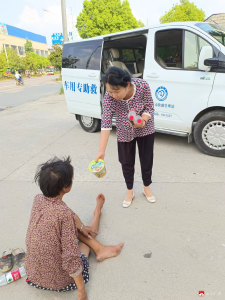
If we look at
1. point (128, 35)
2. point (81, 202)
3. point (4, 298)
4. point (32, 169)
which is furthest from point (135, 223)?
point (128, 35)

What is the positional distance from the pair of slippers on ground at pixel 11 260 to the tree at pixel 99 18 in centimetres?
2223

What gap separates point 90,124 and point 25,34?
83205 millimetres

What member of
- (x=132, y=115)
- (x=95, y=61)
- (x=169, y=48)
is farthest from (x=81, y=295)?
(x=95, y=61)

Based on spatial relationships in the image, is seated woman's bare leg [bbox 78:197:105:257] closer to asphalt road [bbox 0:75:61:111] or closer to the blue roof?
asphalt road [bbox 0:75:61:111]

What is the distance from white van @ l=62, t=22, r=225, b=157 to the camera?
340 cm

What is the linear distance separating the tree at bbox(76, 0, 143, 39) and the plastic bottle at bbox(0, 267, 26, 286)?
73.6 feet

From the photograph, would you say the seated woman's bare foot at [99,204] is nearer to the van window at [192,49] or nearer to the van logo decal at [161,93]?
the van logo decal at [161,93]

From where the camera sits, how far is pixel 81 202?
284 centimetres

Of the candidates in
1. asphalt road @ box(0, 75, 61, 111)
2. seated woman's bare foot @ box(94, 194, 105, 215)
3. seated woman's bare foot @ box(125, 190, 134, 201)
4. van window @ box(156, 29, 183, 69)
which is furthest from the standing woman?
asphalt road @ box(0, 75, 61, 111)

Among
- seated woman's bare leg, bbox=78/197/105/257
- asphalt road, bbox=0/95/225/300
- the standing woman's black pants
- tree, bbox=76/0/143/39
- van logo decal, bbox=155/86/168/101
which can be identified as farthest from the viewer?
tree, bbox=76/0/143/39

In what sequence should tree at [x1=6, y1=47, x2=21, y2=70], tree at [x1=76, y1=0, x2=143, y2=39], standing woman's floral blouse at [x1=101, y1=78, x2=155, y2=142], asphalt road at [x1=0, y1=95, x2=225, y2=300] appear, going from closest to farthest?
asphalt road at [x1=0, y1=95, x2=225, y2=300] → standing woman's floral blouse at [x1=101, y1=78, x2=155, y2=142] → tree at [x1=76, y1=0, x2=143, y2=39] → tree at [x1=6, y1=47, x2=21, y2=70]

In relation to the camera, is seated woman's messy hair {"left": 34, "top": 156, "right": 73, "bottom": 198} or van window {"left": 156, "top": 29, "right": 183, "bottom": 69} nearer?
seated woman's messy hair {"left": 34, "top": 156, "right": 73, "bottom": 198}

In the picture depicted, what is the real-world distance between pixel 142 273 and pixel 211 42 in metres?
3.27

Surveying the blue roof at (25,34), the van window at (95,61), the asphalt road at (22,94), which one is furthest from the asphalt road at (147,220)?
the blue roof at (25,34)
